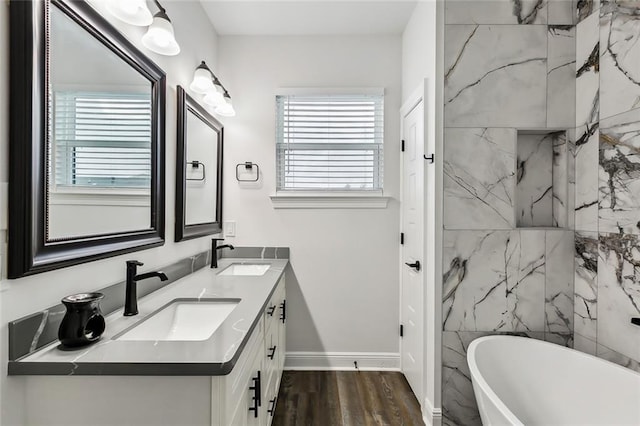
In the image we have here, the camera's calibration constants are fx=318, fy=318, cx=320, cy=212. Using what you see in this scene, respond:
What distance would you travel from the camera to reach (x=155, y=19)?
1450mm

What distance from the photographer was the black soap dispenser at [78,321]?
0.99 m

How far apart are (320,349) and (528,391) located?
4.98ft

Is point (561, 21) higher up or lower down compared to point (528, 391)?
higher up

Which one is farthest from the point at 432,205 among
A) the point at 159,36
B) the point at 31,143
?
the point at 31,143

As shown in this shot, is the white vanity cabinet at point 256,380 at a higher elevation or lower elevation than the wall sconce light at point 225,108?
lower

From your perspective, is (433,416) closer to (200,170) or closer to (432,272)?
(432,272)

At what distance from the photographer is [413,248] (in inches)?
92.0

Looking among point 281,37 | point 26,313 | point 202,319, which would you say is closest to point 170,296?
point 202,319

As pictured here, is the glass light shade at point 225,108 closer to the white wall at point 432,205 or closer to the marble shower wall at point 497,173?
the white wall at point 432,205

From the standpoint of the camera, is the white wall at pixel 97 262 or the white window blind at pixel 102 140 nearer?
the white wall at pixel 97 262

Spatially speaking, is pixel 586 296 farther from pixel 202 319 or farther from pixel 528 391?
pixel 202 319

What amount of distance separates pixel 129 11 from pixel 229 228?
5.72 ft

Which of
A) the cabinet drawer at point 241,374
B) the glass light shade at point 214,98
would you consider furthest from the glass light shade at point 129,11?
the cabinet drawer at point 241,374

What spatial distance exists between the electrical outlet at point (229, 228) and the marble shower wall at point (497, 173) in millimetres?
1709
